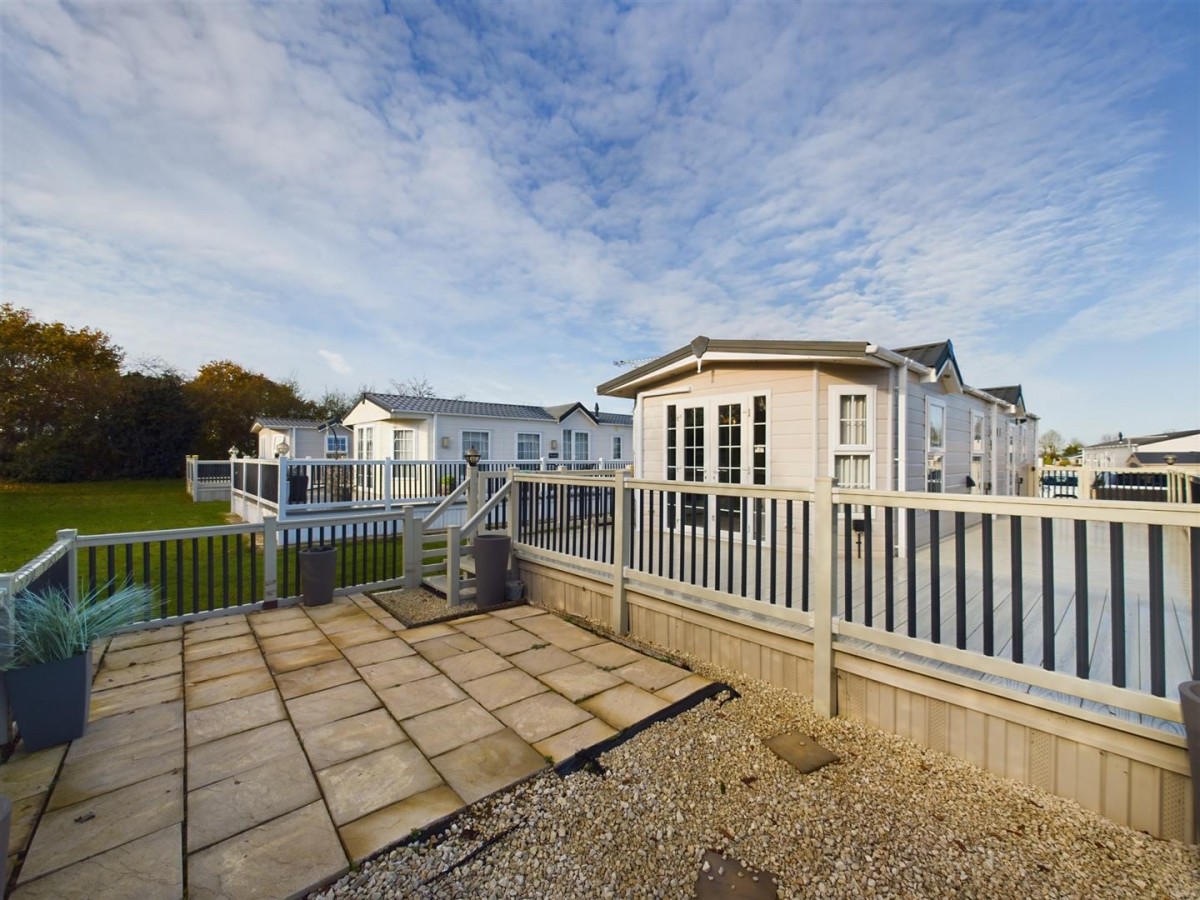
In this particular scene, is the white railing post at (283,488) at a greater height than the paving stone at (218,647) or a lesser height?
greater

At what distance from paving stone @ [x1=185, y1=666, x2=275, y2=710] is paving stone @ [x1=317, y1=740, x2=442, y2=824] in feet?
4.07

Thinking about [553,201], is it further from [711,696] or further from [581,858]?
[581,858]

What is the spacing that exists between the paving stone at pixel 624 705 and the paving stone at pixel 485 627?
1.45m

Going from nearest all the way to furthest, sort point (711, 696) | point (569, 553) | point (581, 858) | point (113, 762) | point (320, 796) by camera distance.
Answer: point (581, 858)
point (320, 796)
point (113, 762)
point (711, 696)
point (569, 553)

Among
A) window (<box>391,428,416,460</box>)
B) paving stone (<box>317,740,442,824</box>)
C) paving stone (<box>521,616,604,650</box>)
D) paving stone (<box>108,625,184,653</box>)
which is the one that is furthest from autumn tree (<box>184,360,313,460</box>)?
paving stone (<box>317,740,442,824</box>)

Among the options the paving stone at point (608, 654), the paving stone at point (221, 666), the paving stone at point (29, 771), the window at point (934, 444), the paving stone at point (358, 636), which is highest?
the window at point (934, 444)

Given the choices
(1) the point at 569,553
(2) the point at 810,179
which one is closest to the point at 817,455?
(1) the point at 569,553

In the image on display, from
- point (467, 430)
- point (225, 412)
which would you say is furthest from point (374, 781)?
point (225, 412)

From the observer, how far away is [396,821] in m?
1.86

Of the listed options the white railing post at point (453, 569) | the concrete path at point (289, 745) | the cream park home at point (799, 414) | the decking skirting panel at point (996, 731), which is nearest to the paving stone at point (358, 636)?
the concrete path at point (289, 745)

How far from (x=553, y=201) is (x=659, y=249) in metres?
2.62

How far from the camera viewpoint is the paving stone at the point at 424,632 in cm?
394

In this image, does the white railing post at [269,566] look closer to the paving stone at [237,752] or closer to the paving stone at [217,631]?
the paving stone at [217,631]

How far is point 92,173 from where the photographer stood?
6617mm
